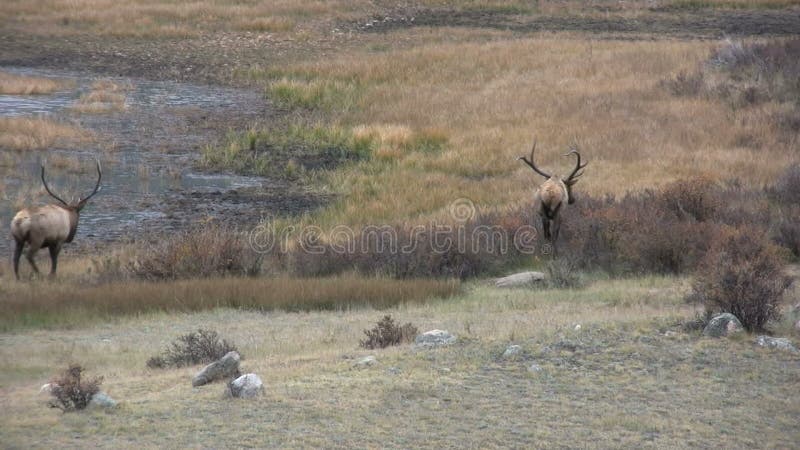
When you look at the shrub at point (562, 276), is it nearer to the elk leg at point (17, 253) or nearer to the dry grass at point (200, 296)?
the dry grass at point (200, 296)

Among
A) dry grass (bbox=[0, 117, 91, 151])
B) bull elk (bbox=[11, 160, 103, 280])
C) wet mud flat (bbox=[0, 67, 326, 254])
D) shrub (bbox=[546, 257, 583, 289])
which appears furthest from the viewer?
dry grass (bbox=[0, 117, 91, 151])

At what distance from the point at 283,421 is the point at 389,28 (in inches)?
1586

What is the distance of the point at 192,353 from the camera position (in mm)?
10516

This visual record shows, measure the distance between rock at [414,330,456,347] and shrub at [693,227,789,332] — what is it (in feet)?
8.98

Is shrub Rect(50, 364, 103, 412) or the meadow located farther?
the meadow

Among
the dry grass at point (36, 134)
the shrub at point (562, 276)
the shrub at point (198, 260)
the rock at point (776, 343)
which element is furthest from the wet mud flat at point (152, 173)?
the rock at point (776, 343)

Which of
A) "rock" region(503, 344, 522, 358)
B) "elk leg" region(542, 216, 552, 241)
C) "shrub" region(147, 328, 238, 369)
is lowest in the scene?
"elk leg" region(542, 216, 552, 241)

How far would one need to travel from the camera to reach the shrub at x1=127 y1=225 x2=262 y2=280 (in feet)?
52.6

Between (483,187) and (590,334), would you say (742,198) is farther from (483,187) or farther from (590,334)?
(590,334)

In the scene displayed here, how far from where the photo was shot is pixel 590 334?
10.6m

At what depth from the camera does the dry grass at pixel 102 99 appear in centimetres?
3152

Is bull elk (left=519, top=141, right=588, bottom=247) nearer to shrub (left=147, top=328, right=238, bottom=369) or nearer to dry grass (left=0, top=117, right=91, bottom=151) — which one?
shrub (left=147, top=328, right=238, bottom=369)

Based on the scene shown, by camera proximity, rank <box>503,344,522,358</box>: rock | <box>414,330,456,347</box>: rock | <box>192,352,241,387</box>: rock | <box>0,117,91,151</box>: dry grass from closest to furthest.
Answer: <box>192,352,241,387</box>: rock, <box>503,344,522,358</box>: rock, <box>414,330,456,347</box>: rock, <box>0,117,91,151</box>: dry grass

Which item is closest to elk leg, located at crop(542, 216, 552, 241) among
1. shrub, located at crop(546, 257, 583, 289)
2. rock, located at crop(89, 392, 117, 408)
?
shrub, located at crop(546, 257, 583, 289)
